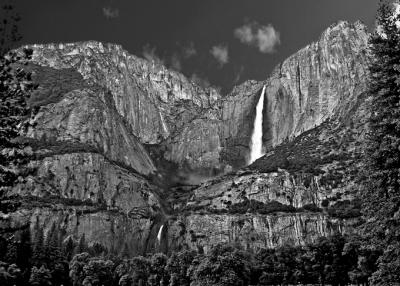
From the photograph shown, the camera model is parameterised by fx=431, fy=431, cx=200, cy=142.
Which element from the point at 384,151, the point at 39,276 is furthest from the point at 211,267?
the point at 384,151

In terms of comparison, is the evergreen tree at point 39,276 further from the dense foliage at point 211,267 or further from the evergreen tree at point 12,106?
the evergreen tree at point 12,106

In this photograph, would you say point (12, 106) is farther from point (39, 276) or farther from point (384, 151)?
point (39, 276)

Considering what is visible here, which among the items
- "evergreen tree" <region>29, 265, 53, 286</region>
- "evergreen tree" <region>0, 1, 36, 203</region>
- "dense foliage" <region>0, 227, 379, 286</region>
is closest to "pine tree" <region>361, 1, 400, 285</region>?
"evergreen tree" <region>0, 1, 36, 203</region>

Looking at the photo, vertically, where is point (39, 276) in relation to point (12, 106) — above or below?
below

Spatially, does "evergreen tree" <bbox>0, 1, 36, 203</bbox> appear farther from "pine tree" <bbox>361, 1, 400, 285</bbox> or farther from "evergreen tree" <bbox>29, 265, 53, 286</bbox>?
"evergreen tree" <bbox>29, 265, 53, 286</bbox>

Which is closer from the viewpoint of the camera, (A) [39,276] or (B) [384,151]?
(B) [384,151]
